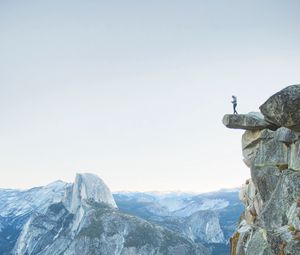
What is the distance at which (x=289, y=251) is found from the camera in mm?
30047

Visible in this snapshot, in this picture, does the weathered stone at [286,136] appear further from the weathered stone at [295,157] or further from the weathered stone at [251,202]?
the weathered stone at [251,202]

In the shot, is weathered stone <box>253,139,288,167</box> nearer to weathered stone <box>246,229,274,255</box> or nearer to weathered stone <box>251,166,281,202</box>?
weathered stone <box>251,166,281,202</box>

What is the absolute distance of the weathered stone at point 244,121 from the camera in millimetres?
44241

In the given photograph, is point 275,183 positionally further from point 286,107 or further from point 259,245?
point 286,107

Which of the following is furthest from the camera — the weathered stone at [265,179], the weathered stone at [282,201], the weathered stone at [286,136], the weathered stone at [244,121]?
the weathered stone at [244,121]

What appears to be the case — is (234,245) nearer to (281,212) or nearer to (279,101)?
(281,212)

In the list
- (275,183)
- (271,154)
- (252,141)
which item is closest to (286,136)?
(271,154)

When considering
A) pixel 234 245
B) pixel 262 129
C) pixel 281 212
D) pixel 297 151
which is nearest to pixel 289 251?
pixel 281 212

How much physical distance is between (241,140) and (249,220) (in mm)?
8978

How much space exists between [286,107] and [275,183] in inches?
323

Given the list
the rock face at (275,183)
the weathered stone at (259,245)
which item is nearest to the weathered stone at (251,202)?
the rock face at (275,183)

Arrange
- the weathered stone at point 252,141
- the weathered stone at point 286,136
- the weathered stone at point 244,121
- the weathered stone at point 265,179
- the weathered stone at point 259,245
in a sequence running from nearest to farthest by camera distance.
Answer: the weathered stone at point 259,245, the weathered stone at point 286,136, the weathered stone at point 265,179, the weathered stone at point 252,141, the weathered stone at point 244,121

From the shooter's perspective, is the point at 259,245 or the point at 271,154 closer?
the point at 259,245

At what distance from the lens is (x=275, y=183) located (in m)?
39.0
